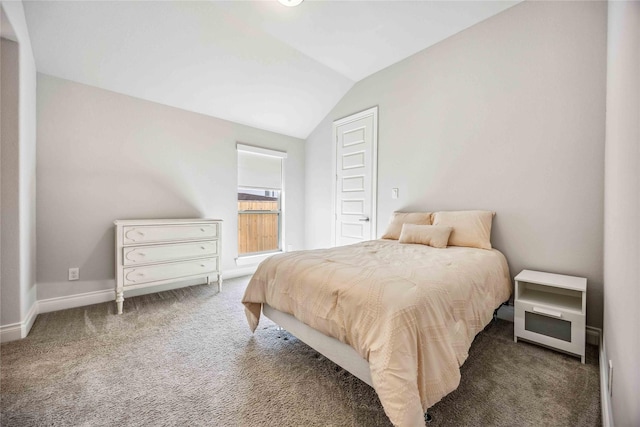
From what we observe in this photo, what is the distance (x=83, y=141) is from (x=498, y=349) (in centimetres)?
433

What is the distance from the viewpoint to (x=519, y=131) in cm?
237

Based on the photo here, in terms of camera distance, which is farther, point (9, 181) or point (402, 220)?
point (402, 220)

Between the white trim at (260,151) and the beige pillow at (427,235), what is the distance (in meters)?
2.56

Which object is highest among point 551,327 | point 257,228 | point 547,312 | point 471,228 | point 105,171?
point 105,171

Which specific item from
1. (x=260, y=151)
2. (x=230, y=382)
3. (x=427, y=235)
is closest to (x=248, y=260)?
(x=260, y=151)

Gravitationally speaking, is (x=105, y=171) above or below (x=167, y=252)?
above

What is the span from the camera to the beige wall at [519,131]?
2.04 metres

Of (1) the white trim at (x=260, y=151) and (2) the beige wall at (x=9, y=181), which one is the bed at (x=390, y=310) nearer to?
(2) the beige wall at (x=9, y=181)

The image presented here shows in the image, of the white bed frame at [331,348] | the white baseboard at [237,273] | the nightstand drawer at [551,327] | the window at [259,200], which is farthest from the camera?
the window at [259,200]

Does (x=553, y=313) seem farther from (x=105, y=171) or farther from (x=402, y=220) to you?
(x=105, y=171)

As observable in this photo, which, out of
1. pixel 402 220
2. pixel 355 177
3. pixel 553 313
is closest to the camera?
pixel 553 313

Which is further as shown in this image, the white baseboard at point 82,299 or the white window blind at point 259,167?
the white window blind at point 259,167

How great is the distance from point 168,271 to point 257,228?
1.62m

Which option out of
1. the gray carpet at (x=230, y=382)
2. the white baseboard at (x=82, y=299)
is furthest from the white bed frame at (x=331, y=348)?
the white baseboard at (x=82, y=299)
